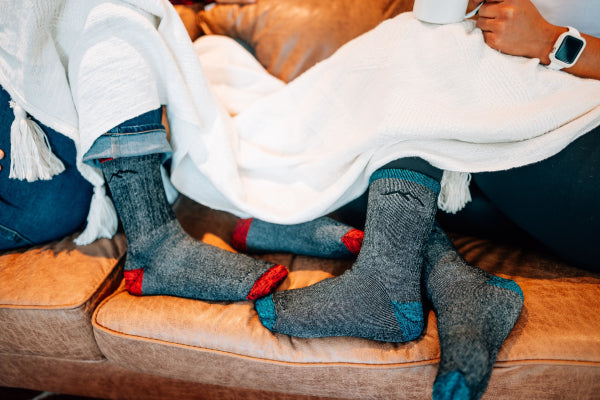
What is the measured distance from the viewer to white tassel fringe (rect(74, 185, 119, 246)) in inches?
28.3

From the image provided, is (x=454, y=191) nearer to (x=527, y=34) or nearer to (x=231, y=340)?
(x=527, y=34)

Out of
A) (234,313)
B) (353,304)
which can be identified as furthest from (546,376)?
(234,313)

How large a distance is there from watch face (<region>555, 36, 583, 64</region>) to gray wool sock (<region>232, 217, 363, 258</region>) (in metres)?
0.47

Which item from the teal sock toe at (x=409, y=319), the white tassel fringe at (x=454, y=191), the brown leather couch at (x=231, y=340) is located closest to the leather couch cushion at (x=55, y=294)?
the brown leather couch at (x=231, y=340)

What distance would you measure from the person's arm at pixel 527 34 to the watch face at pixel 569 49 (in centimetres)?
1

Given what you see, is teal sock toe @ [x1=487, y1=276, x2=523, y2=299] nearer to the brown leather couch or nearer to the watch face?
the brown leather couch

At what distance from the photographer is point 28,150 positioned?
0.63 meters

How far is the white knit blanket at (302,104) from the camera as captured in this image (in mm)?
591

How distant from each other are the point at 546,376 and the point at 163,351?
2.03 feet

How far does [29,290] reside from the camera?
0.64m

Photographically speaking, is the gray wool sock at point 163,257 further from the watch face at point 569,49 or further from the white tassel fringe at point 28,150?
the watch face at point 569,49

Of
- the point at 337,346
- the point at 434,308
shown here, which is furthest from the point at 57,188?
the point at 434,308

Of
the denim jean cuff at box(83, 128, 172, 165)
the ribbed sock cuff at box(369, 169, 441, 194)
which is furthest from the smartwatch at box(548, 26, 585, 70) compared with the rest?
the denim jean cuff at box(83, 128, 172, 165)

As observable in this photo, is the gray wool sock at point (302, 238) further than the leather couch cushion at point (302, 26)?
No
